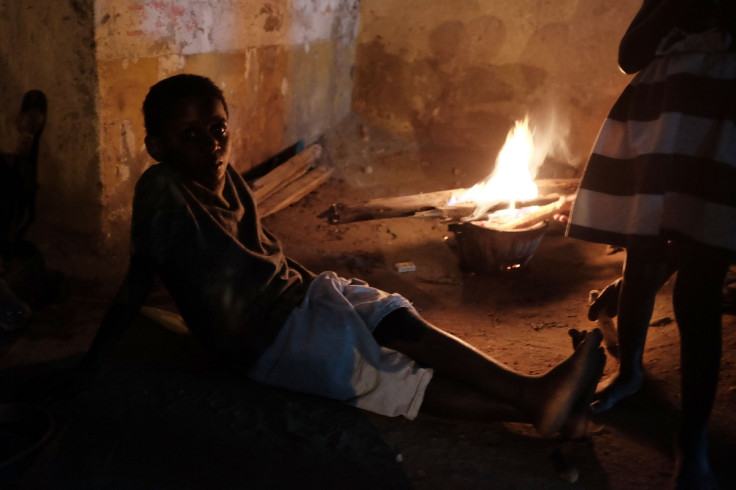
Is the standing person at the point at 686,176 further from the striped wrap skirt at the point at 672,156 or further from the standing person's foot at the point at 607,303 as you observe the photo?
the standing person's foot at the point at 607,303

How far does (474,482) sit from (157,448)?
1.00m

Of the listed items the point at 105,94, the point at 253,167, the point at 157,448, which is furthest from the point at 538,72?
the point at 157,448

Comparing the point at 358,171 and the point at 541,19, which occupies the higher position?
the point at 541,19

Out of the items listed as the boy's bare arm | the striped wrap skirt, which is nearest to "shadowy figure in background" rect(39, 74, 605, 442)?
the boy's bare arm

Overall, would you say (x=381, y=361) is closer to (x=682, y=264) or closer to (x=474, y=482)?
(x=474, y=482)

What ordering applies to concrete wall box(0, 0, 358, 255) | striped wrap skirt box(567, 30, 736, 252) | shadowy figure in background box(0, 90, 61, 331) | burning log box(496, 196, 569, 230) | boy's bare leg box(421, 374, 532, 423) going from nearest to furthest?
striped wrap skirt box(567, 30, 736, 252) → boy's bare leg box(421, 374, 532, 423) → shadowy figure in background box(0, 90, 61, 331) → concrete wall box(0, 0, 358, 255) → burning log box(496, 196, 569, 230)

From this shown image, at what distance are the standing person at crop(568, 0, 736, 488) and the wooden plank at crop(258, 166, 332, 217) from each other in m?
2.89

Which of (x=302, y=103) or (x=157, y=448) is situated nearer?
(x=157, y=448)

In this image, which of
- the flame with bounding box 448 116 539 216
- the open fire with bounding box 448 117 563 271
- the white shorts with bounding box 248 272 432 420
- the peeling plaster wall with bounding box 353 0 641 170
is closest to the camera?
the white shorts with bounding box 248 272 432 420

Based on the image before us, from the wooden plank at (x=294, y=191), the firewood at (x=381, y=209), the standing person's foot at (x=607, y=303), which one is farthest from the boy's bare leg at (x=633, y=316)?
the wooden plank at (x=294, y=191)

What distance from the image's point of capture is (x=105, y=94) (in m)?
3.41

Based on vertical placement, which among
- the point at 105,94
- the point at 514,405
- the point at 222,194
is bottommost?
the point at 514,405

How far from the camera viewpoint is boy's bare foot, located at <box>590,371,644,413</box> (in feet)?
8.05

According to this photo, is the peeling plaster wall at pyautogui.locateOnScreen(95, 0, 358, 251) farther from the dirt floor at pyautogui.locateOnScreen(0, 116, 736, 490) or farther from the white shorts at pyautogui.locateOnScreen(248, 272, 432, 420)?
the white shorts at pyautogui.locateOnScreen(248, 272, 432, 420)
